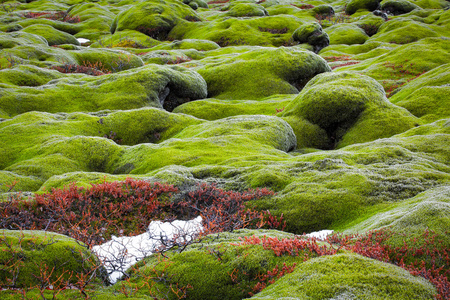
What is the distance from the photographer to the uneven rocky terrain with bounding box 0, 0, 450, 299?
593 cm

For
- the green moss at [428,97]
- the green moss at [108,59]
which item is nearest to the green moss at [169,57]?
the green moss at [108,59]

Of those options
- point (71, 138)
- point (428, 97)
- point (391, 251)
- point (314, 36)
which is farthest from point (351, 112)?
point (314, 36)

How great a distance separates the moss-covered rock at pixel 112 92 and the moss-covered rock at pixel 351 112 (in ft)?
37.7

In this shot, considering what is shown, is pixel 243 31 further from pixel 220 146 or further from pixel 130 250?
pixel 130 250

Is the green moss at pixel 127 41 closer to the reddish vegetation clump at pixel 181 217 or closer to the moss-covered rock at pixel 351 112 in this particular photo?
the moss-covered rock at pixel 351 112

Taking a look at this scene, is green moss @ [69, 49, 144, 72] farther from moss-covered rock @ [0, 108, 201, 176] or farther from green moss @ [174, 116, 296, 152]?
green moss @ [174, 116, 296, 152]

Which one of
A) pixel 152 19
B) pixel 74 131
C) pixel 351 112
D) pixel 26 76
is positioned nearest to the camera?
pixel 74 131

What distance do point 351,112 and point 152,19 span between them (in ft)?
183

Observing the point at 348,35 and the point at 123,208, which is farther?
the point at 348,35

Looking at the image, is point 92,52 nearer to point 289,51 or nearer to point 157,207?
point 289,51

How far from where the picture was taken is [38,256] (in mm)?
6160

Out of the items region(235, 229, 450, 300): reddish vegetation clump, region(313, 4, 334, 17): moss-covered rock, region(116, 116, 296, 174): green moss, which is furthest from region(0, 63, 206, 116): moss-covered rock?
region(313, 4, 334, 17): moss-covered rock

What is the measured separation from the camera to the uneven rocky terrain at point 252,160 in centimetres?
593

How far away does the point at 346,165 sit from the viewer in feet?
40.5
